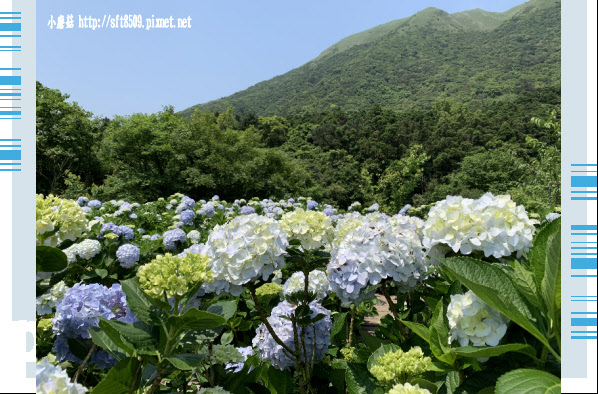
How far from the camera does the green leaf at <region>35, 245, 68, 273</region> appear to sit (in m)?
0.92

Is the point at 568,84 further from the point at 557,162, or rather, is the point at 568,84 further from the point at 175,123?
the point at 175,123

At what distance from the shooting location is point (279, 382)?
1204 millimetres

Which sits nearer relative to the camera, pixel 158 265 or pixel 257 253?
pixel 158 265

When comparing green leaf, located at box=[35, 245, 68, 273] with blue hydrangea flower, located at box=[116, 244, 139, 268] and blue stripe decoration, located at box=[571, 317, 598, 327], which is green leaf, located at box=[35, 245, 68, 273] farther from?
blue hydrangea flower, located at box=[116, 244, 139, 268]

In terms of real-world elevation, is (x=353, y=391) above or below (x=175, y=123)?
below

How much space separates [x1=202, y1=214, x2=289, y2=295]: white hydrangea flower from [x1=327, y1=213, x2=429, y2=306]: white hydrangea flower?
8.9 inches

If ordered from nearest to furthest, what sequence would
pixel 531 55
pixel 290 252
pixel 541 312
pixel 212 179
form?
pixel 541 312, pixel 290 252, pixel 212 179, pixel 531 55

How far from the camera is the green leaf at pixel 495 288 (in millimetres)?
673

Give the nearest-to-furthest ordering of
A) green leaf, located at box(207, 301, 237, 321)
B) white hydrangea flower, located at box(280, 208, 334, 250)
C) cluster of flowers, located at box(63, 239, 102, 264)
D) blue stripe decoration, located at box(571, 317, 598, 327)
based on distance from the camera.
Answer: blue stripe decoration, located at box(571, 317, 598, 327)
green leaf, located at box(207, 301, 237, 321)
white hydrangea flower, located at box(280, 208, 334, 250)
cluster of flowers, located at box(63, 239, 102, 264)

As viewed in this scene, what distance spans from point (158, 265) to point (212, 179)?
12.8 meters

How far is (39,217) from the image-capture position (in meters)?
1.03

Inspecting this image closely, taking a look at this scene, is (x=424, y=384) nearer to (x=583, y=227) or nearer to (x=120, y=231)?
(x=583, y=227)

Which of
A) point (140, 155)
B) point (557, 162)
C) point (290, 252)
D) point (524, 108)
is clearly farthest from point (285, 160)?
point (524, 108)

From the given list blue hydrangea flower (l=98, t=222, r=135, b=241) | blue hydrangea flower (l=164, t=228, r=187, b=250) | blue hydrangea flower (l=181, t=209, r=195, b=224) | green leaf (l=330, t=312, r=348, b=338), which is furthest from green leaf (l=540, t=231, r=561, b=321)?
blue hydrangea flower (l=181, t=209, r=195, b=224)
